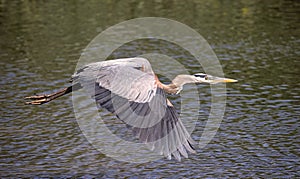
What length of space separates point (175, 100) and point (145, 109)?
465 cm

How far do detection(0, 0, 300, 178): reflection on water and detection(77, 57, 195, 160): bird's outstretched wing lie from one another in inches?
52.2

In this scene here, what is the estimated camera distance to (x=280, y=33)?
53.6ft

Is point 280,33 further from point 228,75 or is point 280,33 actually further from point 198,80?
point 198,80

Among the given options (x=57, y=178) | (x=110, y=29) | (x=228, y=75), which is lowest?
(x=57, y=178)

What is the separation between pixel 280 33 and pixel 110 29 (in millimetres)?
4781

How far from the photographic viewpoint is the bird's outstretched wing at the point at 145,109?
281 inches

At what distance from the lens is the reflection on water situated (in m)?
8.84

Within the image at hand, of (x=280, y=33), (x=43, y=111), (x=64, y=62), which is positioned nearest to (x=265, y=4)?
(x=280, y=33)

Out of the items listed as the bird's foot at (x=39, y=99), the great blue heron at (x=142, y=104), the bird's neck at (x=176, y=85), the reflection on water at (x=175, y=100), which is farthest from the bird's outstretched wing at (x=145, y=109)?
the bird's foot at (x=39, y=99)

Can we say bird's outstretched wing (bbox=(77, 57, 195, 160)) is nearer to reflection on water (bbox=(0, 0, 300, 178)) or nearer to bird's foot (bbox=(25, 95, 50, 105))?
reflection on water (bbox=(0, 0, 300, 178))

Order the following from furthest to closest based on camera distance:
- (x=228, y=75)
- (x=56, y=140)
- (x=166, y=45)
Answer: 1. (x=166, y=45)
2. (x=228, y=75)
3. (x=56, y=140)

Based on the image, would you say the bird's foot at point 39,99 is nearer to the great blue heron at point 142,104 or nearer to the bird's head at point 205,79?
the great blue heron at point 142,104

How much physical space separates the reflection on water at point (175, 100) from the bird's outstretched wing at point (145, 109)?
133cm

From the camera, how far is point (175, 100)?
11.9 metres
